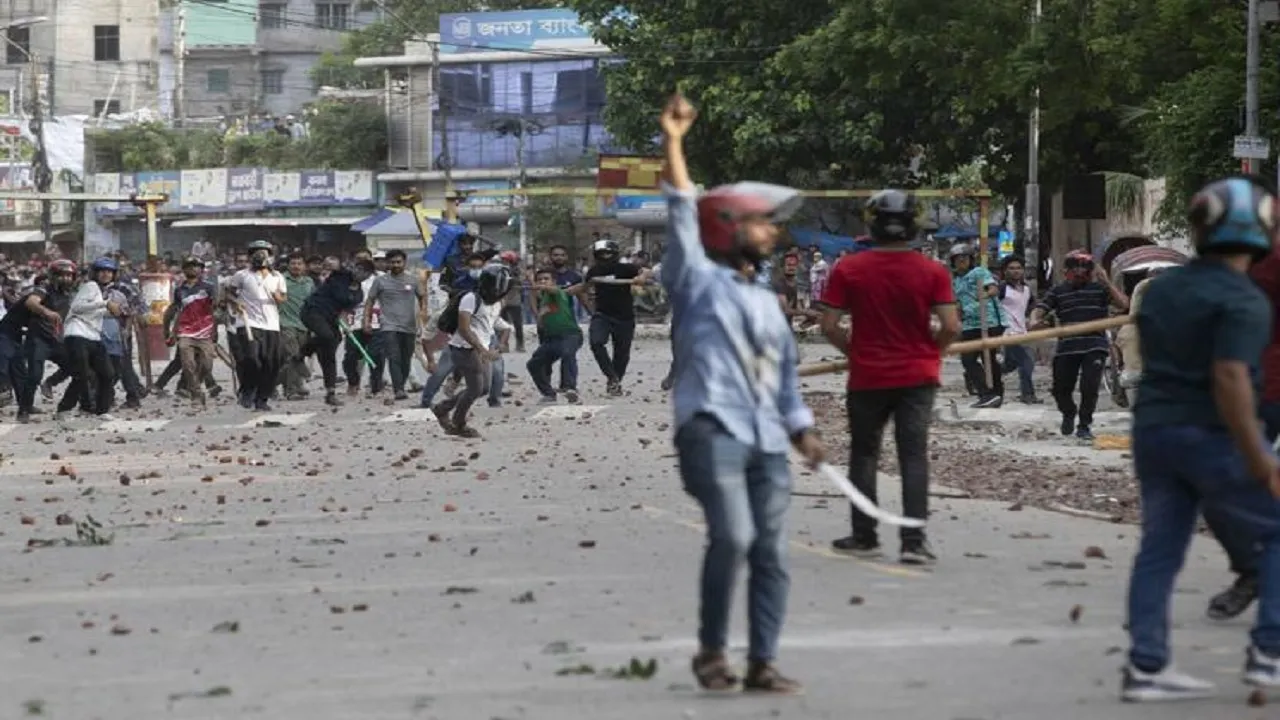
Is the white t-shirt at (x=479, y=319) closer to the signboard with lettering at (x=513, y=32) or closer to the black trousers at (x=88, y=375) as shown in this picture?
the black trousers at (x=88, y=375)

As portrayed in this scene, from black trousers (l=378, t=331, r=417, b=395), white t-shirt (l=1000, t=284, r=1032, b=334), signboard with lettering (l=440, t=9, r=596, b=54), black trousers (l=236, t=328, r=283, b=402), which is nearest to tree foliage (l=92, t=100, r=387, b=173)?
signboard with lettering (l=440, t=9, r=596, b=54)

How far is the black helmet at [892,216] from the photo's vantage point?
38.0ft

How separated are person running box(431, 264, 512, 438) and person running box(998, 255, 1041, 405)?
6.33 m

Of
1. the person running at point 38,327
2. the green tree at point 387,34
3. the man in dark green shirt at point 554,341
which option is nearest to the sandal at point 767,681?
the man in dark green shirt at point 554,341

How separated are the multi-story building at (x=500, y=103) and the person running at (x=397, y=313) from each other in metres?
44.9

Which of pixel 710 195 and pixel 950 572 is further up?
pixel 710 195

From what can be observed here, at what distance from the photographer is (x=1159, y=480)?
7.98 meters

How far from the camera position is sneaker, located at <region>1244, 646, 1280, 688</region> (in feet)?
26.0

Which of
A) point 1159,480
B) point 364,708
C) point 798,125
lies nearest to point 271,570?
point 364,708

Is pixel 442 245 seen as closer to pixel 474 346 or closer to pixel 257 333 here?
pixel 257 333

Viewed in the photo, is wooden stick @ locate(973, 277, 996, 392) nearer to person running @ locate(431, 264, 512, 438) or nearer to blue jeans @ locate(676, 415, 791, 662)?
person running @ locate(431, 264, 512, 438)

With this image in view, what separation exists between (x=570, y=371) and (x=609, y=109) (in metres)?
26.2

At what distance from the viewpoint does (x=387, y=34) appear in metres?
94.8

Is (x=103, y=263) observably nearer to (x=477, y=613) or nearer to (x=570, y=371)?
(x=570, y=371)
